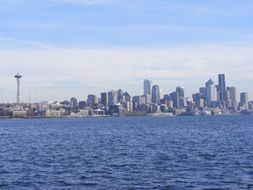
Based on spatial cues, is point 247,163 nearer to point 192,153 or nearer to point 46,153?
point 192,153

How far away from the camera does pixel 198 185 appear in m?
44.9

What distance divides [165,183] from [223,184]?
14.8ft

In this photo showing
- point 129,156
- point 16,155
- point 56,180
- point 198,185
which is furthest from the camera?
point 16,155

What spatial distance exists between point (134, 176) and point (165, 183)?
4710 mm

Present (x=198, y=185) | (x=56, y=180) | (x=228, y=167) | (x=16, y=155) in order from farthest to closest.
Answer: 1. (x=16, y=155)
2. (x=228, y=167)
3. (x=56, y=180)
4. (x=198, y=185)

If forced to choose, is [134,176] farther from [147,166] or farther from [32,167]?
[32,167]

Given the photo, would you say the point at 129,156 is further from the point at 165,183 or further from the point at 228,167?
the point at 165,183

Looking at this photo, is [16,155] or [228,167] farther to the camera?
[16,155]

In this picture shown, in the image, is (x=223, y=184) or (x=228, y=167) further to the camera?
(x=228, y=167)

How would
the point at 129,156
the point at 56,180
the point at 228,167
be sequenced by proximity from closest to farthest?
the point at 56,180 < the point at 228,167 < the point at 129,156

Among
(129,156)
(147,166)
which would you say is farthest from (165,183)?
(129,156)

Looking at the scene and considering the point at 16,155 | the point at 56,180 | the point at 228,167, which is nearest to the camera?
the point at 56,180

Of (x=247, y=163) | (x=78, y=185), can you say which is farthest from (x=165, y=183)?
(x=247, y=163)

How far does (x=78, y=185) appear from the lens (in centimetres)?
4572
